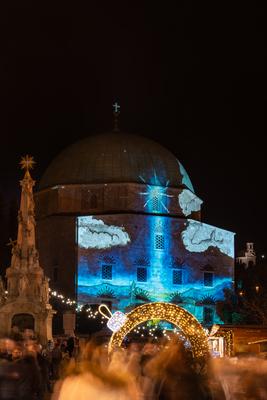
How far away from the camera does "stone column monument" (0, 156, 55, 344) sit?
141ft

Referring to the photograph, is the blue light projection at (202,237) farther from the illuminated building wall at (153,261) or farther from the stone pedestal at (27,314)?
the stone pedestal at (27,314)

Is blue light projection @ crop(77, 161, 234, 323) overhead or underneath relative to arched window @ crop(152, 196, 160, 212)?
underneath

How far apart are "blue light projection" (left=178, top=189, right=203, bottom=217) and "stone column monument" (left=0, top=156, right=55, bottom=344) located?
69.8ft

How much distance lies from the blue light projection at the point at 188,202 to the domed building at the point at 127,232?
0.07m

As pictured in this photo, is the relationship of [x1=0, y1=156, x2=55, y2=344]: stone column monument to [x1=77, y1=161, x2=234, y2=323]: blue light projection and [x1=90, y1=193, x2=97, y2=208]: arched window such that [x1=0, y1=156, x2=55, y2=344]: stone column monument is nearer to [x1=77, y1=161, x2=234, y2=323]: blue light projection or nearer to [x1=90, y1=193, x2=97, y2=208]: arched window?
[x1=77, y1=161, x2=234, y2=323]: blue light projection

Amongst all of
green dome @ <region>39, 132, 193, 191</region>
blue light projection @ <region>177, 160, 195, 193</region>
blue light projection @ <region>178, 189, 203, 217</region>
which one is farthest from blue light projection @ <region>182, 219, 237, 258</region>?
blue light projection @ <region>177, 160, 195, 193</region>

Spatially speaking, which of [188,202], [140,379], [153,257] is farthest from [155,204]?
[140,379]

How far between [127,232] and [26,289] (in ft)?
56.4

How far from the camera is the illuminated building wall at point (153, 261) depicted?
2285 inches

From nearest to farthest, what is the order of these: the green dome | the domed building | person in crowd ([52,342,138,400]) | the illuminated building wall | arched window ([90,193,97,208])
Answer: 1. person in crowd ([52,342,138,400])
2. the illuminated building wall
3. the domed building
4. arched window ([90,193,97,208])
5. the green dome

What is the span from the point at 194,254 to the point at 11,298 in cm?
2124

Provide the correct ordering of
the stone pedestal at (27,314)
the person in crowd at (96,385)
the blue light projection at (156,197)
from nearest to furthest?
the person in crowd at (96,385), the stone pedestal at (27,314), the blue light projection at (156,197)

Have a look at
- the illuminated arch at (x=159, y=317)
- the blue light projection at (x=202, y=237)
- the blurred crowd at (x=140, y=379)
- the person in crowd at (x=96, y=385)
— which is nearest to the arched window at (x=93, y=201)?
the blue light projection at (x=202, y=237)

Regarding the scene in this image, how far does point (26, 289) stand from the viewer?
43562 millimetres
